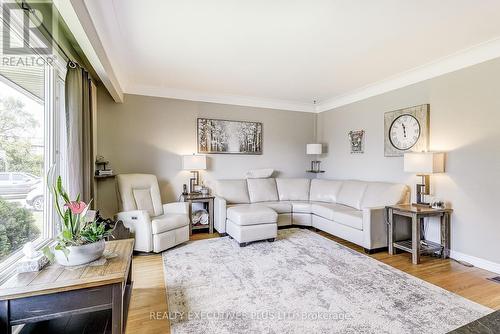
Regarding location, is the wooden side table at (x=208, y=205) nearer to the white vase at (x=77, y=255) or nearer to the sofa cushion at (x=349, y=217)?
the sofa cushion at (x=349, y=217)

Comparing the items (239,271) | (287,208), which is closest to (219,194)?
(287,208)

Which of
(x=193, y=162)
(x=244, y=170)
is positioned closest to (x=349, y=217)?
(x=244, y=170)

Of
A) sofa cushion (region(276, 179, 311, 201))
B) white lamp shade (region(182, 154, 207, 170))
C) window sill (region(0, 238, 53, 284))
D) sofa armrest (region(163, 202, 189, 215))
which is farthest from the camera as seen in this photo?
sofa cushion (region(276, 179, 311, 201))

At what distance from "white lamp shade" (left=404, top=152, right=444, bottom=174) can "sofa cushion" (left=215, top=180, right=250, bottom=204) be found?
266 centimetres

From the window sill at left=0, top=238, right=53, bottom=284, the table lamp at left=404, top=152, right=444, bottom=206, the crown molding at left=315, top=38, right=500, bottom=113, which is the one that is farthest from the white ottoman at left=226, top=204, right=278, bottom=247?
the crown molding at left=315, top=38, right=500, bottom=113

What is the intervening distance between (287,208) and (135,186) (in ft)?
8.34

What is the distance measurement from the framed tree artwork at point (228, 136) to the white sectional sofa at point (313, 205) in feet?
2.14

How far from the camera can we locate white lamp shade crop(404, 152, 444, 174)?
3098 millimetres

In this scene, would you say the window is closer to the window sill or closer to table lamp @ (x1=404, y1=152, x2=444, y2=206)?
the window sill

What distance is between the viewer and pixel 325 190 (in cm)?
479

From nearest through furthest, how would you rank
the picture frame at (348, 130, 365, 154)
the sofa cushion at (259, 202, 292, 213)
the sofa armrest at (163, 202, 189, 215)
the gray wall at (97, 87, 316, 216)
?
the sofa armrest at (163, 202, 189, 215)
the gray wall at (97, 87, 316, 216)
the sofa cushion at (259, 202, 292, 213)
the picture frame at (348, 130, 365, 154)

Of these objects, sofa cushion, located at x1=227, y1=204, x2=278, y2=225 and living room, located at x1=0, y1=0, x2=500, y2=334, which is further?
sofa cushion, located at x1=227, y1=204, x2=278, y2=225

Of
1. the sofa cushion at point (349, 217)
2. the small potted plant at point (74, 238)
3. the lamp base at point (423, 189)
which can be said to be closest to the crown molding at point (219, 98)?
the sofa cushion at point (349, 217)

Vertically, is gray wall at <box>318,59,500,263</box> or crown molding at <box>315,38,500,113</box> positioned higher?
crown molding at <box>315,38,500,113</box>
